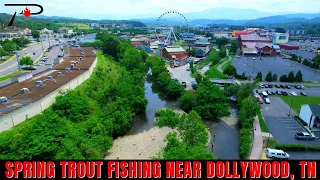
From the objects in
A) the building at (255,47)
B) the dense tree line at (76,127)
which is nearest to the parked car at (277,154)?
the dense tree line at (76,127)

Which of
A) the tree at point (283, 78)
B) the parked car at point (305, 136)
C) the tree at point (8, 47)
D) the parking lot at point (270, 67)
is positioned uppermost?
the tree at point (8, 47)

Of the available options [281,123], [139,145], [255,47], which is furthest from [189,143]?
[255,47]

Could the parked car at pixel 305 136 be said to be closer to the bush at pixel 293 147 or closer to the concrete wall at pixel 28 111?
the bush at pixel 293 147

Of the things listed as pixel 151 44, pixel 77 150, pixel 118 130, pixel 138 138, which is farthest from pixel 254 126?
pixel 151 44

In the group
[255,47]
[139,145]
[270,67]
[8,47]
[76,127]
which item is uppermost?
[255,47]

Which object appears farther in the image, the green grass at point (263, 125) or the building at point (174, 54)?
the building at point (174, 54)

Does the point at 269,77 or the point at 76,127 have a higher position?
the point at 269,77

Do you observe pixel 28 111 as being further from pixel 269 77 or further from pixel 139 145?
pixel 269 77
